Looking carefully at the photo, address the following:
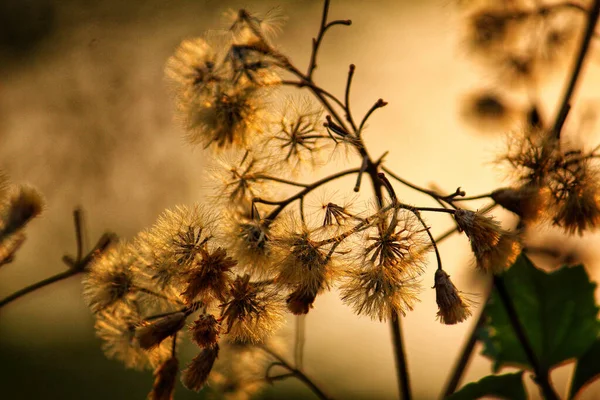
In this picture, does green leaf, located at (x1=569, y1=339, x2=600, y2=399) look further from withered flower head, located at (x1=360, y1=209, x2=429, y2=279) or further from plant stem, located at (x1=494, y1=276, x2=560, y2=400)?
withered flower head, located at (x1=360, y1=209, x2=429, y2=279)

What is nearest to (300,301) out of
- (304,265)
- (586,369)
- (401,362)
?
(304,265)

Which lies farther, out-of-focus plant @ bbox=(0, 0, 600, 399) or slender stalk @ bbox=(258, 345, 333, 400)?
slender stalk @ bbox=(258, 345, 333, 400)

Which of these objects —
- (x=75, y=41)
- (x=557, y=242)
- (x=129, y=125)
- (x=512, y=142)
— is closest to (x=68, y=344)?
(x=129, y=125)

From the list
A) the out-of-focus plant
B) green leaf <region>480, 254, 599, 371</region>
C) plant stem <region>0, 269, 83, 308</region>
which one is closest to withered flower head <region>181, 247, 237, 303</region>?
the out-of-focus plant

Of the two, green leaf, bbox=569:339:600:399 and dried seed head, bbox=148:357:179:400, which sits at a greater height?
green leaf, bbox=569:339:600:399

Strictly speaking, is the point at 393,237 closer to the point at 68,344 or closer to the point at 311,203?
the point at 311,203

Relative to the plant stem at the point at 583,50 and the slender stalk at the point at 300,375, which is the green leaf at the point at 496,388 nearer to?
the slender stalk at the point at 300,375

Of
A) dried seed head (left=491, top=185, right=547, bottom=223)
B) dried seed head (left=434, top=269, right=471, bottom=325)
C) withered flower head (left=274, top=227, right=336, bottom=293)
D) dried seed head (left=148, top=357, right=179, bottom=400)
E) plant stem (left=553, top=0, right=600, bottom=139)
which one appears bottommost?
dried seed head (left=148, top=357, right=179, bottom=400)
